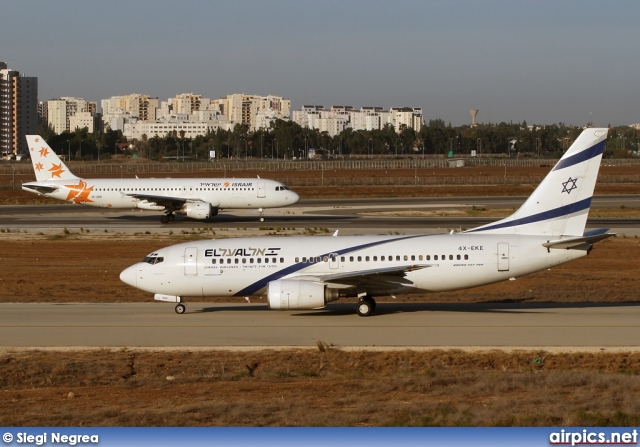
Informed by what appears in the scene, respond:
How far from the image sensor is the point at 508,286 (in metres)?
40.1

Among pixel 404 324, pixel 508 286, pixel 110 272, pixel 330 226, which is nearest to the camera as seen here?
pixel 404 324

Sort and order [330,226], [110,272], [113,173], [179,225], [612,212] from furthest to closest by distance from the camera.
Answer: [113,173]
[612,212]
[179,225]
[330,226]
[110,272]

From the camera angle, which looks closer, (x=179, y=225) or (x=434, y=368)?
(x=434, y=368)

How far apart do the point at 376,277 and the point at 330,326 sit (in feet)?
7.99

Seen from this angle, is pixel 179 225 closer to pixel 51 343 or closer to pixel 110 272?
pixel 110 272

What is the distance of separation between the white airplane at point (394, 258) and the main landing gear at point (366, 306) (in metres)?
0.04

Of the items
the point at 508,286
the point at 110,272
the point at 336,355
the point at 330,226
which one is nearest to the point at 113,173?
the point at 330,226

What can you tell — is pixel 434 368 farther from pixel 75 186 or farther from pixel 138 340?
pixel 75 186

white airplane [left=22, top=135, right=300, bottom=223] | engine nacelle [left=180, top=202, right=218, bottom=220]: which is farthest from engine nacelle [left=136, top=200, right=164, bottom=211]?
engine nacelle [left=180, top=202, right=218, bottom=220]

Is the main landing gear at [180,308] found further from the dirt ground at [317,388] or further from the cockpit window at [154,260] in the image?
the dirt ground at [317,388]

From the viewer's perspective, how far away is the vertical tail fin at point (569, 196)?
31.2 metres

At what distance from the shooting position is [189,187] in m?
74.1

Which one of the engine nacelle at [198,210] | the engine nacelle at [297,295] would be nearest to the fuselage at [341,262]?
the engine nacelle at [297,295]

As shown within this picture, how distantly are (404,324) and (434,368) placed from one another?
6349 mm
